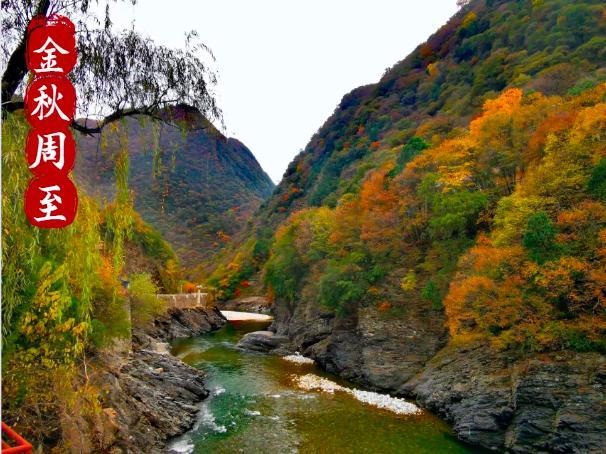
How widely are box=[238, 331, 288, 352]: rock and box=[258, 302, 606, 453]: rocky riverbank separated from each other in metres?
6.13

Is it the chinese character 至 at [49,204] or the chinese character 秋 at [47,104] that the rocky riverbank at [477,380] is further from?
the chinese character 秋 at [47,104]

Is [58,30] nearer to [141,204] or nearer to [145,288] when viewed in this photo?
[145,288]

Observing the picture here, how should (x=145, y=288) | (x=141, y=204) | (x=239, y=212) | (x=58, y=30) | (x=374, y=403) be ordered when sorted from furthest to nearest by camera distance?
(x=239, y=212), (x=141, y=204), (x=145, y=288), (x=374, y=403), (x=58, y=30)

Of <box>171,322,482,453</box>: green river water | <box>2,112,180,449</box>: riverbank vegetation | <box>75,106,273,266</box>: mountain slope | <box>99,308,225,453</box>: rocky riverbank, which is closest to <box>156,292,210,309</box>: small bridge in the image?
<box>75,106,273,266</box>: mountain slope

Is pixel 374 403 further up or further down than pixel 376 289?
further down

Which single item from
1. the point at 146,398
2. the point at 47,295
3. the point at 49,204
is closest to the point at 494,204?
the point at 146,398

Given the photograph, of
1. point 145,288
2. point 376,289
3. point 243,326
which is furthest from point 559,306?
point 243,326

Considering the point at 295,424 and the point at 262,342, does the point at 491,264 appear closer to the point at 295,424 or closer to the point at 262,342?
the point at 295,424

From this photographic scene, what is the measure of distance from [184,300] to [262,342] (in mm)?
25904

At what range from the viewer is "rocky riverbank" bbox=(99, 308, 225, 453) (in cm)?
1627

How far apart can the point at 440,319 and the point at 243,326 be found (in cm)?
3713

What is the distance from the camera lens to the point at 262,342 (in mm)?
41875

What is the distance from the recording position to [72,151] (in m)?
6.77

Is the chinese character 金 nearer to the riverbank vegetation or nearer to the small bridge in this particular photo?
the riverbank vegetation
